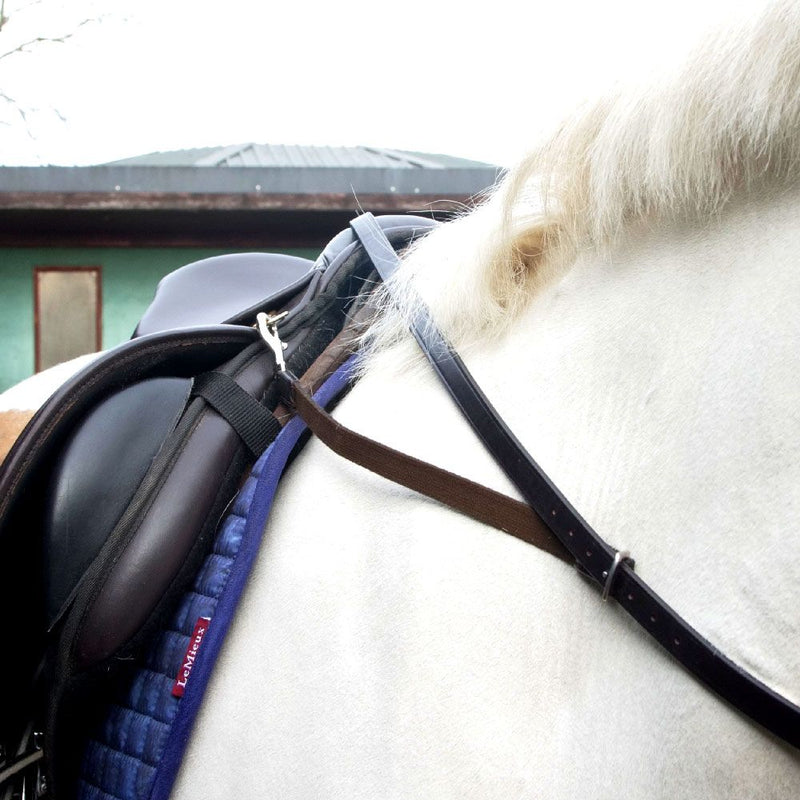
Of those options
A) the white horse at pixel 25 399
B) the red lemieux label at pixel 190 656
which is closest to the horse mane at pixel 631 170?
the red lemieux label at pixel 190 656

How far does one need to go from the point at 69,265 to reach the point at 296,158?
3.51 meters

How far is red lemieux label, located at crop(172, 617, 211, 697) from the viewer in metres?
0.91

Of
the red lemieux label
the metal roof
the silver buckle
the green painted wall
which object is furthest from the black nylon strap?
the metal roof

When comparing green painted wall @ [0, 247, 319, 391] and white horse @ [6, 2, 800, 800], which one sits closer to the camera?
white horse @ [6, 2, 800, 800]

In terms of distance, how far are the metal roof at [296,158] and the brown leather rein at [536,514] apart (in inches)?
334

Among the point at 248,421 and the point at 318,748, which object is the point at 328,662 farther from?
the point at 248,421

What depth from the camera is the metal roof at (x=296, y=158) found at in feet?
30.4

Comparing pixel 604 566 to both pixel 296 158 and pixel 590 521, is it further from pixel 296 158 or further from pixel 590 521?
pixel 296 158

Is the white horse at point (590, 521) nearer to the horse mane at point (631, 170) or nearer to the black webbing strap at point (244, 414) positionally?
the horse mane at point (631, 170)

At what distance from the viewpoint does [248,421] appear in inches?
Result: 39.9

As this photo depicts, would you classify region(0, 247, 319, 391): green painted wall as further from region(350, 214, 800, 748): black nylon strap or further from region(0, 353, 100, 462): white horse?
region(350, 214, 800, 748): black nylon strap

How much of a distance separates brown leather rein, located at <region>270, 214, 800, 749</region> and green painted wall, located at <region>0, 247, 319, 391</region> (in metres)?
7.00

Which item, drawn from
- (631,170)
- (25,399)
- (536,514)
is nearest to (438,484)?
(536,514)

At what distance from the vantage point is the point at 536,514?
773mm
